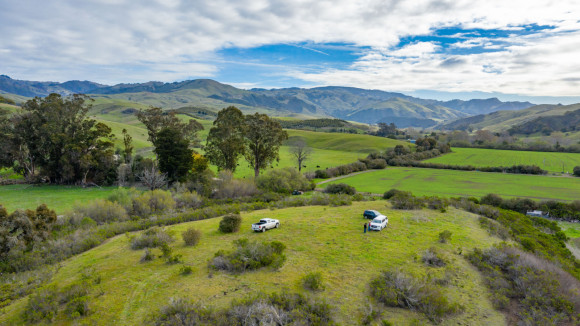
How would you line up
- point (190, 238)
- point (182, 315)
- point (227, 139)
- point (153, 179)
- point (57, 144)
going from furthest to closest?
point (227, 139) → point (57, 144) → point (153, 179) → point (190, 238) → point (182, 315)

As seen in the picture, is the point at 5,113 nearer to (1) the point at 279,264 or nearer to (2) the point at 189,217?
(2) the point at 189,217

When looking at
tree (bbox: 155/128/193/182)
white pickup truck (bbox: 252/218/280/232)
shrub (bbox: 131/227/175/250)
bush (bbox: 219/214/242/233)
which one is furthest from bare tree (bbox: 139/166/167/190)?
white pickup truck (bbox: 252/218/280/232)

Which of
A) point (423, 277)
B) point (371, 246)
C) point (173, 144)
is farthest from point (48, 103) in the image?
point (423, 277)

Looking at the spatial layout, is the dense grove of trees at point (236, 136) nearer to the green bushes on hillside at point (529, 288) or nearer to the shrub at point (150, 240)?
the shrub at point (150, 240)

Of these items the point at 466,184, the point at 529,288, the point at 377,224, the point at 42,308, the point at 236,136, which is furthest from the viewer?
the point at 466,184

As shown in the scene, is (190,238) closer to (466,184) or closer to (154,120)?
(154,120)

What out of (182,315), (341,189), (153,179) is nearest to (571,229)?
(341,189)
